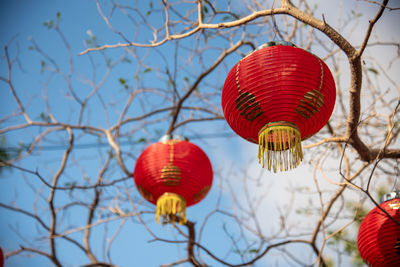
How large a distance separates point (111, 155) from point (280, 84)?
277 centimetres

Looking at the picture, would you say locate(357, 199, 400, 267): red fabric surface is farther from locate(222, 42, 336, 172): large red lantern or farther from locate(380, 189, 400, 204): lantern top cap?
locate(222, 42, 336, 172): large red lantern

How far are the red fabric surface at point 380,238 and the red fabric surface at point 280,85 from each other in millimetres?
560

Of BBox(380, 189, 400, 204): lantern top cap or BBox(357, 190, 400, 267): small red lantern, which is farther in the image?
BBox(380, 189, 400, 204): lantern top cap

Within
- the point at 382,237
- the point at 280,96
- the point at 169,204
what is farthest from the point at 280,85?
the point at 169,204

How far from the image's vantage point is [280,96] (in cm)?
146

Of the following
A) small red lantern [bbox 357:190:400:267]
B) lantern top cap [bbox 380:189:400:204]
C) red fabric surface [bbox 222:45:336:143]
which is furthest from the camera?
lantern top cap [bbox 380:189:400:204]

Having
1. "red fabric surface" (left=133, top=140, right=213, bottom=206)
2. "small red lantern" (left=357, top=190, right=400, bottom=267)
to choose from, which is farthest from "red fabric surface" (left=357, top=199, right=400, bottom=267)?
"red fabric surface" (left=133, top=140, right=213, bottom=206)

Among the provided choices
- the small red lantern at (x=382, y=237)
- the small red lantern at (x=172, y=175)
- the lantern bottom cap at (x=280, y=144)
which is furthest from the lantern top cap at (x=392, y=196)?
the small red lantern at (x=172, y=175)

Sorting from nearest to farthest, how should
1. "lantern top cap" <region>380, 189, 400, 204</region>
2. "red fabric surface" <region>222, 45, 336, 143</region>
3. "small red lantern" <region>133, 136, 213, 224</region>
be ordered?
"red fabric surface" <region>222, 45, 336, 143</region> < "lantern top cap" <region>380, 189, 400, 204</region> < "small red lantern" <region>133, 136, 213, 224</region>

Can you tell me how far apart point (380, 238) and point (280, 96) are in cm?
84

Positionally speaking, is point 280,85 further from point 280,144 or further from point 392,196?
point 392,196

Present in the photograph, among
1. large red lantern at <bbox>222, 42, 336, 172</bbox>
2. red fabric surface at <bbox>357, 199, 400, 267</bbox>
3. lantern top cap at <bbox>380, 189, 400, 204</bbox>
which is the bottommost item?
red fabric surface at <bbox>357, 199, 400, 267</bbox>

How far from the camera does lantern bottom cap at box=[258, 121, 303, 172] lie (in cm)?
152

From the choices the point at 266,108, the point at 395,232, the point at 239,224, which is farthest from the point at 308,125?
the point at 239,224
